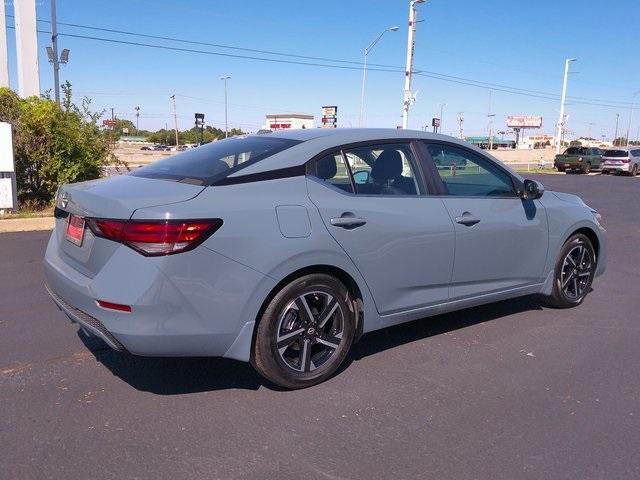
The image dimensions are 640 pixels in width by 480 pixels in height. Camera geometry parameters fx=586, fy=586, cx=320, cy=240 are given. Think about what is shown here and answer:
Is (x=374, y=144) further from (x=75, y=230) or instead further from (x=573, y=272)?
(x=573, y=272)

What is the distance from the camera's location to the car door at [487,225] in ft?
Result: 14.5

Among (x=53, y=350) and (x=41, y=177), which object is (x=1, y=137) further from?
(x=53, y=350)

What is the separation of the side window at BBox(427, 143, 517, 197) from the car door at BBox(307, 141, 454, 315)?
0.93ft

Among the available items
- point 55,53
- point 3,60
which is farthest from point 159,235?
point 55,53

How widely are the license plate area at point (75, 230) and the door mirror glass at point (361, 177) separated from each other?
1760mm

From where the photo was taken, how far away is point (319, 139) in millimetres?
4000

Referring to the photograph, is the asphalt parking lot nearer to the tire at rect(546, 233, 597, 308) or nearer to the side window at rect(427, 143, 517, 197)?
the tire at rect(546, 233, 597, 308)

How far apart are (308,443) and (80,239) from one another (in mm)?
1794

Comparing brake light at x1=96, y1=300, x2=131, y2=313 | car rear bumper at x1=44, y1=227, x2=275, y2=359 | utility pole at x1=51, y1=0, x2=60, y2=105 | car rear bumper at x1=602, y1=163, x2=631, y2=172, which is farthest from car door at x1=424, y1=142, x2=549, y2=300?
car rear bumper at x1=602, y1=163, x2=631, y2=172

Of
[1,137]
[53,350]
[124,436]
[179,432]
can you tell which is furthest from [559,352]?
[1,137]

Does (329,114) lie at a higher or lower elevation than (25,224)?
higher

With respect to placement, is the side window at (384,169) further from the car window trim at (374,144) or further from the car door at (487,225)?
the car door at (487,225)

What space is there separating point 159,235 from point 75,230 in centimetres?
80

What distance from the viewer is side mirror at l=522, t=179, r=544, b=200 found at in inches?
193
